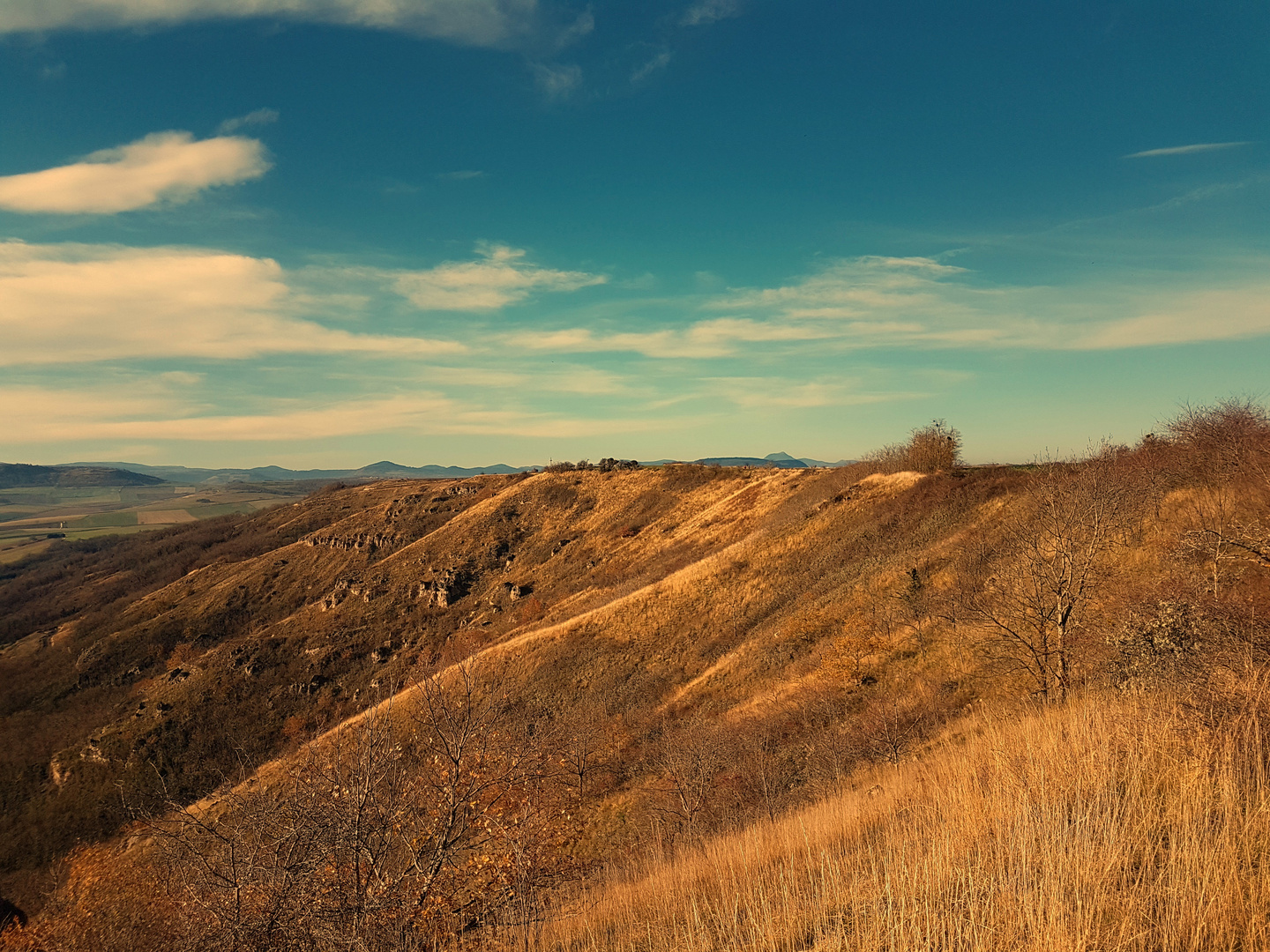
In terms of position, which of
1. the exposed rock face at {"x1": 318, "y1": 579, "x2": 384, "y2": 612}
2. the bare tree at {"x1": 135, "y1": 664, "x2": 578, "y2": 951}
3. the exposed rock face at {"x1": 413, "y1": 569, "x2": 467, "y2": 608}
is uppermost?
the bare tree at {"x1": 135, "y1": 664, "x2": 578, "y2": 951}

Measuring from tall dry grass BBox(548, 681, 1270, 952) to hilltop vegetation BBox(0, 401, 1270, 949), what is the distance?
5 centimetres

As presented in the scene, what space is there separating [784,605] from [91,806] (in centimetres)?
6895

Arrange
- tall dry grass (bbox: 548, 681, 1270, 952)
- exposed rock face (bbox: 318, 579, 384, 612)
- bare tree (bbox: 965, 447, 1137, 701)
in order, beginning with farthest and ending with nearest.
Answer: exposed rock face (bbox: 318, 579, 384, 612) → bare tree (bbox: 965, 447, 1137, 701) → tall dry grass (bbox: 548, 681, 1270, 952)

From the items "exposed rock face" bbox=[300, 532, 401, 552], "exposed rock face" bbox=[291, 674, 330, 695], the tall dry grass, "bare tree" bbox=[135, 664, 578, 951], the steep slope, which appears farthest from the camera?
"exposed rock face" bbox=[300, 532, 401, 552]

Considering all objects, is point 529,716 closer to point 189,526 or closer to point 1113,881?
Answer: point 1113,881

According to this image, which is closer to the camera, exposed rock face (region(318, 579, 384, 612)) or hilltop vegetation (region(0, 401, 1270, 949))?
hilltop vegetation (region(0, 401, 1270, 949))

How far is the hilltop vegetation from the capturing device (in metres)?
5.73

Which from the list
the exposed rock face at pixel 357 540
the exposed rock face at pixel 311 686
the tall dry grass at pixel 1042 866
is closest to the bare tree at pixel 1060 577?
the tall dry grass at pixel 1042 866

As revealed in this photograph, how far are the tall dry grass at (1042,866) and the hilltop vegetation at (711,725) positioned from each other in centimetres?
5

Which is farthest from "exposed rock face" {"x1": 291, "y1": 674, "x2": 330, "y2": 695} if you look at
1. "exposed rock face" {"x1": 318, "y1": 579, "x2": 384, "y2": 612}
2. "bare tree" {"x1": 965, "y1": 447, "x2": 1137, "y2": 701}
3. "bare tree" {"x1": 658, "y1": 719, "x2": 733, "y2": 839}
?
"bare tree" {"x1": 965, "y1": 447, "x2": 1137, "y2": 701}

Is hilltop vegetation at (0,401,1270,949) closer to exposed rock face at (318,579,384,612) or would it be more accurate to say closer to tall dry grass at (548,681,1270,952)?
tall dry grass at (548,681,1270,952)

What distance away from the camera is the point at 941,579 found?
35.1 meters

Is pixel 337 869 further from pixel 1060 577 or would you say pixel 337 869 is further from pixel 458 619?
pixel 458 619

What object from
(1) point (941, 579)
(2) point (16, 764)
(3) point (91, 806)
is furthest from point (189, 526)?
(1) point (941, 579)
